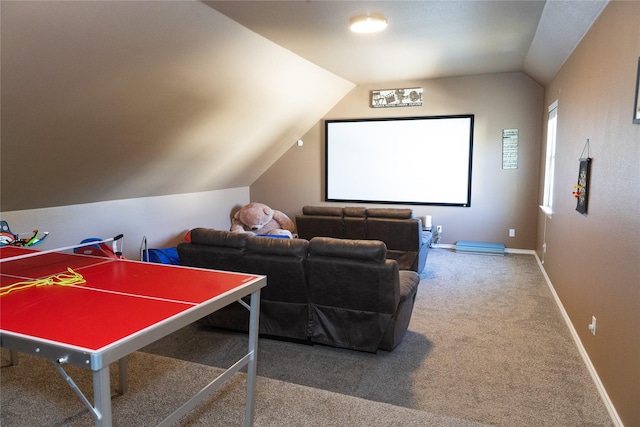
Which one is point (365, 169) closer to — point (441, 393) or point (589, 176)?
point (589, 176)

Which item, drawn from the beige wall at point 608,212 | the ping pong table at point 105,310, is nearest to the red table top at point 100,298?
the ping pong table at point 105,310

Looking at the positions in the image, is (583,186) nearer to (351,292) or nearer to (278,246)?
(351,292)

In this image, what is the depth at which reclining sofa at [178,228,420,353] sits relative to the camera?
117 inches

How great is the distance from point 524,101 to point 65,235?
6497 mm

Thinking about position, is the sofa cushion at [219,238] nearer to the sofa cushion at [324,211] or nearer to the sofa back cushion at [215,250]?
the sofa back cushion at [215,250]

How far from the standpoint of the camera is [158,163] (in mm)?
5055

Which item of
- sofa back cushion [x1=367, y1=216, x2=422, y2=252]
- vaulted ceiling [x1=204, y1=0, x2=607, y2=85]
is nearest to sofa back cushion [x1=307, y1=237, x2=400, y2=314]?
vaulted ceiling [x1=204, y1=0, x2=607, y2=85]

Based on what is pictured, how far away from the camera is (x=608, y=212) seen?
2602 mm

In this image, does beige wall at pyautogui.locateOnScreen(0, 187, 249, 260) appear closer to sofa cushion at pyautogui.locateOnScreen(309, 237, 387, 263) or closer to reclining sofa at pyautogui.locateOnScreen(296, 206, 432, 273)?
reclining sofa at pyautogui.locateOnScreen(296, 206, 432, 273)

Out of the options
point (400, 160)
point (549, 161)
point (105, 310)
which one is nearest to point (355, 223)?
point (400, 160)

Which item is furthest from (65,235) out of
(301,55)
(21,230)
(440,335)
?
(440,335)

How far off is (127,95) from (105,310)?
7.98ft

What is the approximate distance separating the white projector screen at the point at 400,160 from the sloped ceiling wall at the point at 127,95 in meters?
1.54

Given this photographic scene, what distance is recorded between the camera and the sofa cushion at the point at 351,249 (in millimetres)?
2922
